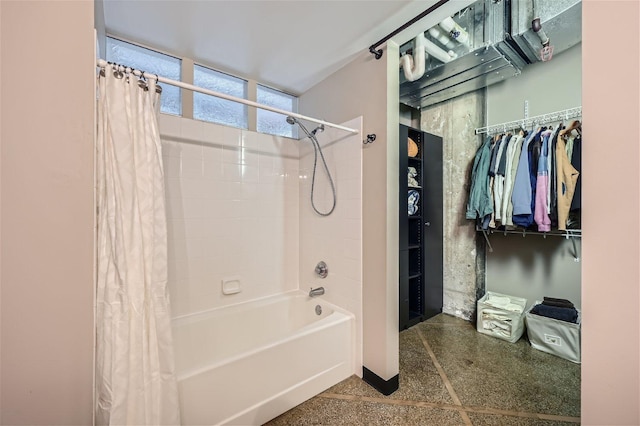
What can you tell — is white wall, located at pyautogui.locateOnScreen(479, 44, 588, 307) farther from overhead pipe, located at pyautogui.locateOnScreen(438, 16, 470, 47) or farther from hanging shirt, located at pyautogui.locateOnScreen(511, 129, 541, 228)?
overhead pipe, located at pyautogui.locateOnScreen(438, 16, 470, 47)

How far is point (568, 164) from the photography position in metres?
1.88

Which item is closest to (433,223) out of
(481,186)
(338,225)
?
(481,186)

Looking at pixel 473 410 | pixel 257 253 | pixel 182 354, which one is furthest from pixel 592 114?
pixel 182 354

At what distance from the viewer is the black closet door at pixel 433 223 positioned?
267 centimetres

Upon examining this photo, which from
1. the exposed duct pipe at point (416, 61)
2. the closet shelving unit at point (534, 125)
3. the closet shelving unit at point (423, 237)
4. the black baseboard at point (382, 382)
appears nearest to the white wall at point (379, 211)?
the black baseboard at point (382, 382)

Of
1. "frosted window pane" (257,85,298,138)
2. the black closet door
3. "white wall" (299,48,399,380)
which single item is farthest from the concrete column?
"frosted window pane" (257,85,298,138)

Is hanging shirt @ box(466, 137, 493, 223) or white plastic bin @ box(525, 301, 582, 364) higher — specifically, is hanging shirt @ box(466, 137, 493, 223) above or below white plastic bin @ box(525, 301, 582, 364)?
above

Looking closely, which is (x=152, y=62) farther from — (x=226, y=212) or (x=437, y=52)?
(x=437, y=52)

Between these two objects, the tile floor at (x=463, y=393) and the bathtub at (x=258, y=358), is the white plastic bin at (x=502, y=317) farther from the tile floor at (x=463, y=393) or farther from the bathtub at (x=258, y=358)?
the bathtub at (x=258, y=358)

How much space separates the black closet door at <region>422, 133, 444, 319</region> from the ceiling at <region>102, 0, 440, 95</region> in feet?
4.62

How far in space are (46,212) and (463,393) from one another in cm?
224

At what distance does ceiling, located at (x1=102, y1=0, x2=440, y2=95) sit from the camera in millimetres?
1408

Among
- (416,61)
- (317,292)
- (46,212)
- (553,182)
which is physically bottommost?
(317,292)

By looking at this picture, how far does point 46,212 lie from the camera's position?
0.75 meters
